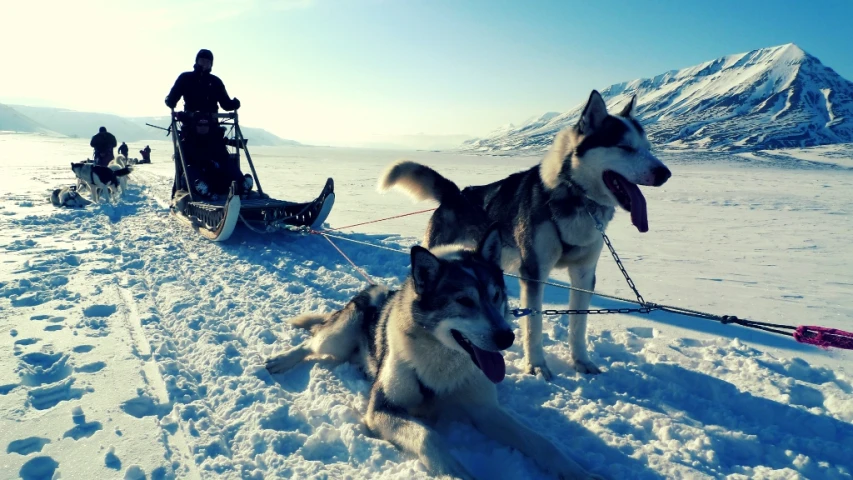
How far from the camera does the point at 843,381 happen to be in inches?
107

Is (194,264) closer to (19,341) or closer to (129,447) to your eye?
(19,341)

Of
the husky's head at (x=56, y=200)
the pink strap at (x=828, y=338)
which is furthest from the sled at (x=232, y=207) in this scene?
the pink strap at (x=828, y=338)

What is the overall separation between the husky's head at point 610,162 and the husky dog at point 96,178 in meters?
10.5

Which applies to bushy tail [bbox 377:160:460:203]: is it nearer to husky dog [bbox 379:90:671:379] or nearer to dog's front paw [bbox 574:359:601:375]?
husky dog [bbox 379:90:671:379]

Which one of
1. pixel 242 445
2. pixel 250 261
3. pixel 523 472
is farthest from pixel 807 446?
pixel 250 261

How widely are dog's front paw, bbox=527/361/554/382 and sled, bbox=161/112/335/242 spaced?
14.4 ft

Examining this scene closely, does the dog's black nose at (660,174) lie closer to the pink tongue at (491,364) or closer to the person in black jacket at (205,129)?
the pink tongue at (491,364)

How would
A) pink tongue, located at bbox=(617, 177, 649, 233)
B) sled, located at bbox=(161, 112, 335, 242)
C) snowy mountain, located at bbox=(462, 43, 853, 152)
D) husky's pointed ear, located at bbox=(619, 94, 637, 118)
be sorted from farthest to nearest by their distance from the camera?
snowy mountain, located at bbox=(462, 43, 853, 152) → sled, located at bbox=(161, 112, 335, 242) → husky's pointed ear, located at bbox=(619, 94, 637, 118) → pink tongue, located at bbox=(617, 177, 649, 233)

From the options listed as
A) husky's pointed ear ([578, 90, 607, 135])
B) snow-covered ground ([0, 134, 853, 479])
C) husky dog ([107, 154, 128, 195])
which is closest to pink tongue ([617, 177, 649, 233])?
husky's pointed ear ([578, 90, 607, 135])

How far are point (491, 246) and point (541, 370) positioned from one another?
95cm

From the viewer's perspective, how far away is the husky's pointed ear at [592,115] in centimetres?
262

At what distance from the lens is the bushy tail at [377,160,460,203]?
3645 millimetres

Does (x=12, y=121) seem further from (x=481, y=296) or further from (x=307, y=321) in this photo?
(x=481, y=296)

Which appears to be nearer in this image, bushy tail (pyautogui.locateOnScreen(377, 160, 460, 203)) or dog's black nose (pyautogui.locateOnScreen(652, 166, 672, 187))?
dog's black nose (pyautogui.locateOnScreen(652, 166, 672, 187))
